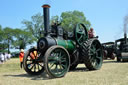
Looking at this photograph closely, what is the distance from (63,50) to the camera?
6570 mm

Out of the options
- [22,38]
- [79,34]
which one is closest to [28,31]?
[22,38]

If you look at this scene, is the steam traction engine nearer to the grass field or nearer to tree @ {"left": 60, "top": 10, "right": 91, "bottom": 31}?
the grass field

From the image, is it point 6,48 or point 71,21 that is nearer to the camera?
point 71,21

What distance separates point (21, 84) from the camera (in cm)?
520

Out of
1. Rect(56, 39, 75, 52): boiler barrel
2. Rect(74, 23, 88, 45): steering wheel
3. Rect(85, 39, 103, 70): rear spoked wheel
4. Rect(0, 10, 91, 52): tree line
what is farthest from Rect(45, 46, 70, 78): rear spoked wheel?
Rect(0, 10, 91, 52): tree line

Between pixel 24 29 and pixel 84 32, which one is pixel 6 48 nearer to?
pixel 24 29

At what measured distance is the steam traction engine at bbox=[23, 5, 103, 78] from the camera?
261 inches

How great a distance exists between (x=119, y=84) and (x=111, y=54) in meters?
15.1

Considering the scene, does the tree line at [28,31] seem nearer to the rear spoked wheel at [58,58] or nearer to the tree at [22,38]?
the tree at [22,38]

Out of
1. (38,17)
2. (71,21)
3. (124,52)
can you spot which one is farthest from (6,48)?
(124,52)

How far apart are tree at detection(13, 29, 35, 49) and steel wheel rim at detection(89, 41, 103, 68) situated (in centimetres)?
4084

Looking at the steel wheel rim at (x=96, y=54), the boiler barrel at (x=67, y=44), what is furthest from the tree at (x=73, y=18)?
the boiler barrel at (x=67, y=44)

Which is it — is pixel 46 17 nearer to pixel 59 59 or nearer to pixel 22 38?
pixel 59 59

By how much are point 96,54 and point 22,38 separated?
44.2 m
